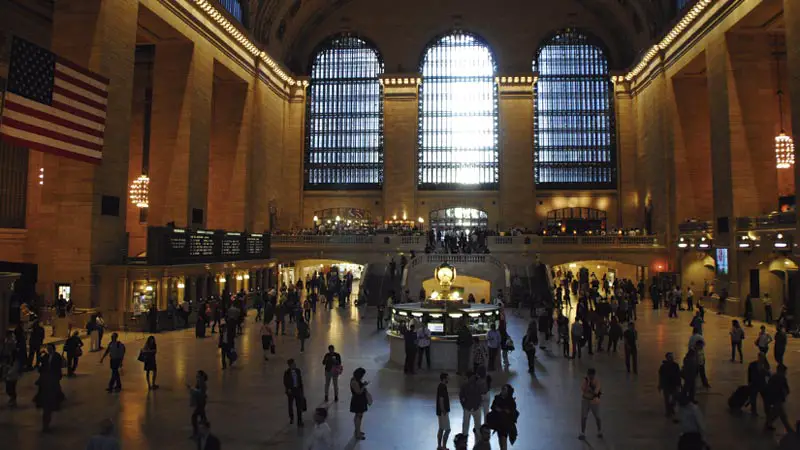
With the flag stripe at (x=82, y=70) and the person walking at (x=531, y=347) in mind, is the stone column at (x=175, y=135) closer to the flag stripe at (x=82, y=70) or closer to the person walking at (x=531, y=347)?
the flag stripe at (x=82, y=70)

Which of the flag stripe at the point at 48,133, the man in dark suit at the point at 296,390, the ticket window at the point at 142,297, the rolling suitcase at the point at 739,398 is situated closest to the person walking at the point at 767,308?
the rolling suitcase at the point at 739,398

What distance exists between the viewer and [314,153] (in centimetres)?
4188

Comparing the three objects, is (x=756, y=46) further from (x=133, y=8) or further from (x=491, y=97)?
(x=133, y=8)

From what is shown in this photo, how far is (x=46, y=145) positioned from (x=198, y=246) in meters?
6.77

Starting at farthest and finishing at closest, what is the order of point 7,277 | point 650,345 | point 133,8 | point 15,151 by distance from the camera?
point 15,151
point 133,8
point 650,345
point 7,277

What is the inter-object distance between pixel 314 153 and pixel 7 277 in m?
30.7

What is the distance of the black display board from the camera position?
1891cm

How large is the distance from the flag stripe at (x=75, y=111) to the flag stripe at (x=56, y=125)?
1.23ft

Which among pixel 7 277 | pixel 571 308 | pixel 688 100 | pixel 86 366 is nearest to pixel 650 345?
pixel 571 308

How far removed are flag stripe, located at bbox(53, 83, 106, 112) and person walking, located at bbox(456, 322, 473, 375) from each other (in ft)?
44.7

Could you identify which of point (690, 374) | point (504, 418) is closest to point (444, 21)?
point (690, 374)

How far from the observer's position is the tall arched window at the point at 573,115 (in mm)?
40375

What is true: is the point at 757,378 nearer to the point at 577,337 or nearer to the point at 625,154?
the point at 577,337

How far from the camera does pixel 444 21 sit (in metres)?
40.9
